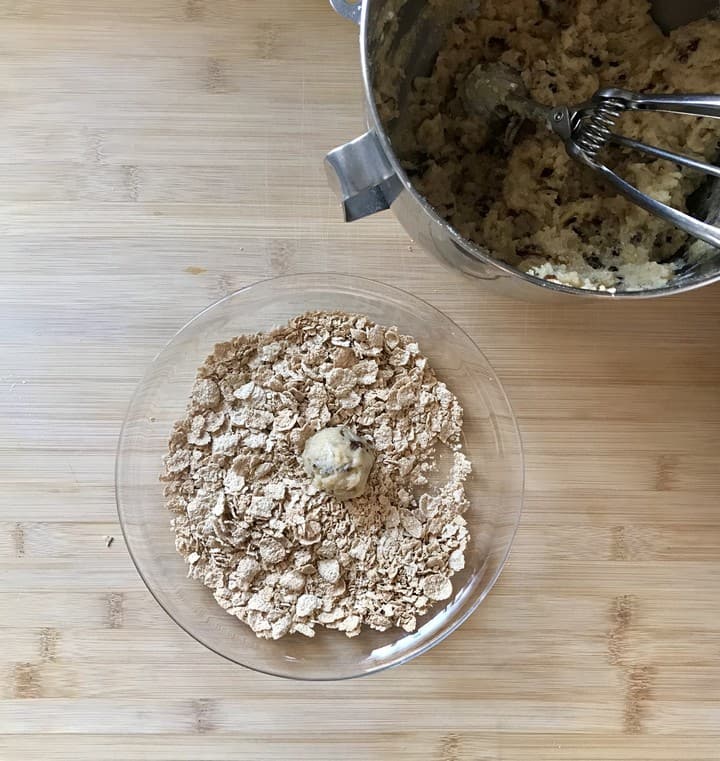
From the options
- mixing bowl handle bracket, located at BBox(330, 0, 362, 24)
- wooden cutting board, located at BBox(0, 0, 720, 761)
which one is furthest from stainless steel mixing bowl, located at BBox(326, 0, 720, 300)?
wooden cutting board, located at BBox(0, 0, 720, 761)

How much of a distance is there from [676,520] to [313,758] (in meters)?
0.54

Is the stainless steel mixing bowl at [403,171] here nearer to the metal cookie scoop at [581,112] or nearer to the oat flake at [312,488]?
the metal cookie scoop at [581,112]

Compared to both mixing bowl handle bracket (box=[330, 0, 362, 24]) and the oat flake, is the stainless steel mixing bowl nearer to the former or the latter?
mixing bowl handle bracket (box=[330, 0, 362, 24])

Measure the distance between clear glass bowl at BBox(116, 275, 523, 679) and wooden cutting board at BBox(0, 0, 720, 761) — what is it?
34 millimetres

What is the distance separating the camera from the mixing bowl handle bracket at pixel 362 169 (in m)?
0.59

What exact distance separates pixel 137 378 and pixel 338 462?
0.28m

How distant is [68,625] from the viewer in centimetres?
86

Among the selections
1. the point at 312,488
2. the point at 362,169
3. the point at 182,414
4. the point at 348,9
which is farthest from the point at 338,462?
the point at 348,9

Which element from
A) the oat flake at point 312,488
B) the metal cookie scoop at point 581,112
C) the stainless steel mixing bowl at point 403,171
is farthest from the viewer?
the oat flake at point 312,488

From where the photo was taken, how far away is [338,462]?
78 cm

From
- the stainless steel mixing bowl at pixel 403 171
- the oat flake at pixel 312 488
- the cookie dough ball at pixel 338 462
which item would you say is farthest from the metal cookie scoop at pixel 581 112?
the cookie dough ball at pixel 338 462

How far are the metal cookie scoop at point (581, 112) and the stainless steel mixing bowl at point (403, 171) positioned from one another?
6cm

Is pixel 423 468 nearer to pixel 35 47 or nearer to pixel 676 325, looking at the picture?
pixel 676 325

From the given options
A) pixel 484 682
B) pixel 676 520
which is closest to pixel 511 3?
pixel 676 520
